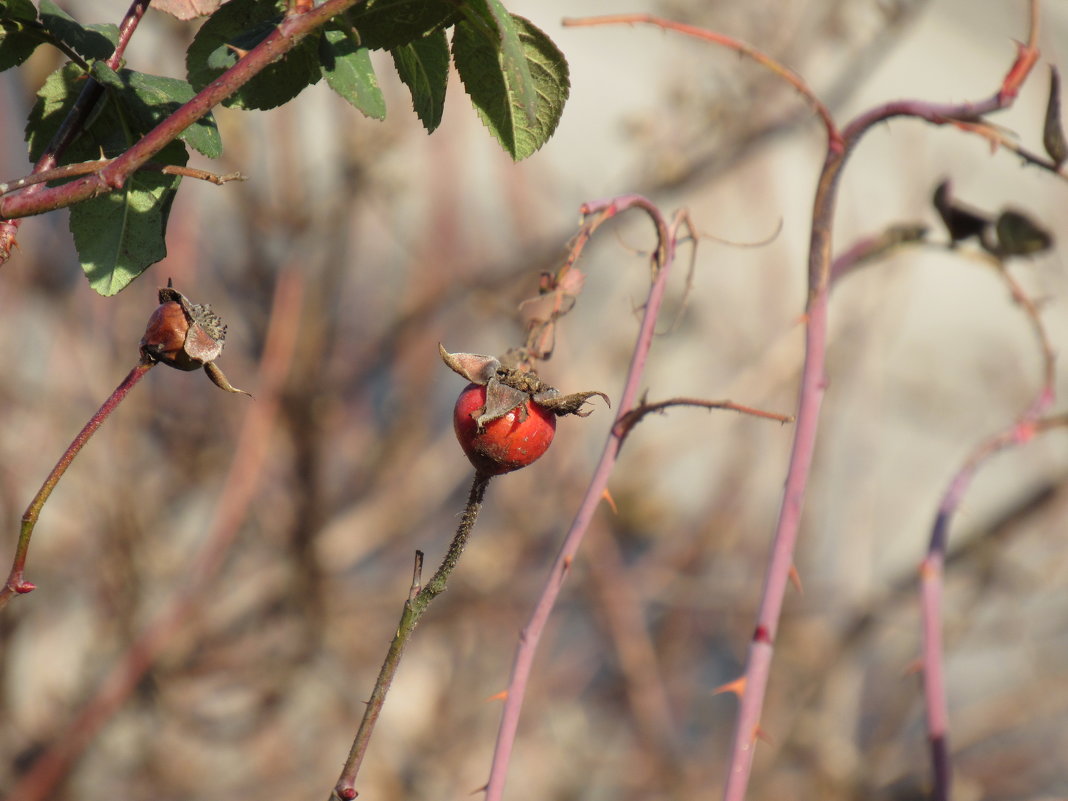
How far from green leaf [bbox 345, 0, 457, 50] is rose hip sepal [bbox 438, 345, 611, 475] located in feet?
0.38

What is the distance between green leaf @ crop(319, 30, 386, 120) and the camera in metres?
0.37

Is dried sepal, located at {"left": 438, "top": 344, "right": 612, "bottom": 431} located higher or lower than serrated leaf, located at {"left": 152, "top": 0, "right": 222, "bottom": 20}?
lower

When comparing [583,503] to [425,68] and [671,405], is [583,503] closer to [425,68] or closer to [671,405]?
[671,405]

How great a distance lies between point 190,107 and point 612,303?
1648mm

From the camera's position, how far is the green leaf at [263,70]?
381 mm

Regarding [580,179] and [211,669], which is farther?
[580,179]

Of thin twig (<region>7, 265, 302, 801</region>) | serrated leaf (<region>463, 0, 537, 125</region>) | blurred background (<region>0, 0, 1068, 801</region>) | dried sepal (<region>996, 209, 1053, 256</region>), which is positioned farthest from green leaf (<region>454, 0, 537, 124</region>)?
thin twig (<region>7, 265, 302, 801</region>)

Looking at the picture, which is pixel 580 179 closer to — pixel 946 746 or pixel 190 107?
pixel 946 746

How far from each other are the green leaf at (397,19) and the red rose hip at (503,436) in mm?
138

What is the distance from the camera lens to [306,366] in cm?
170

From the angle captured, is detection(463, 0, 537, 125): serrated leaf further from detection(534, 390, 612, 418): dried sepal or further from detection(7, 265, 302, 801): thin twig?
detection(7, 265, 302, 801): thin twig

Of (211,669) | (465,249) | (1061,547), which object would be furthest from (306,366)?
(1061,547)

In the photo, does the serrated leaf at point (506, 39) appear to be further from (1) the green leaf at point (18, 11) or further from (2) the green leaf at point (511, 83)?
(1) the green leaf at point (18, 11)

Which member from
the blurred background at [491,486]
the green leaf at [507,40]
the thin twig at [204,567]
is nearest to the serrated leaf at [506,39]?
the green leaf at [507,40]
